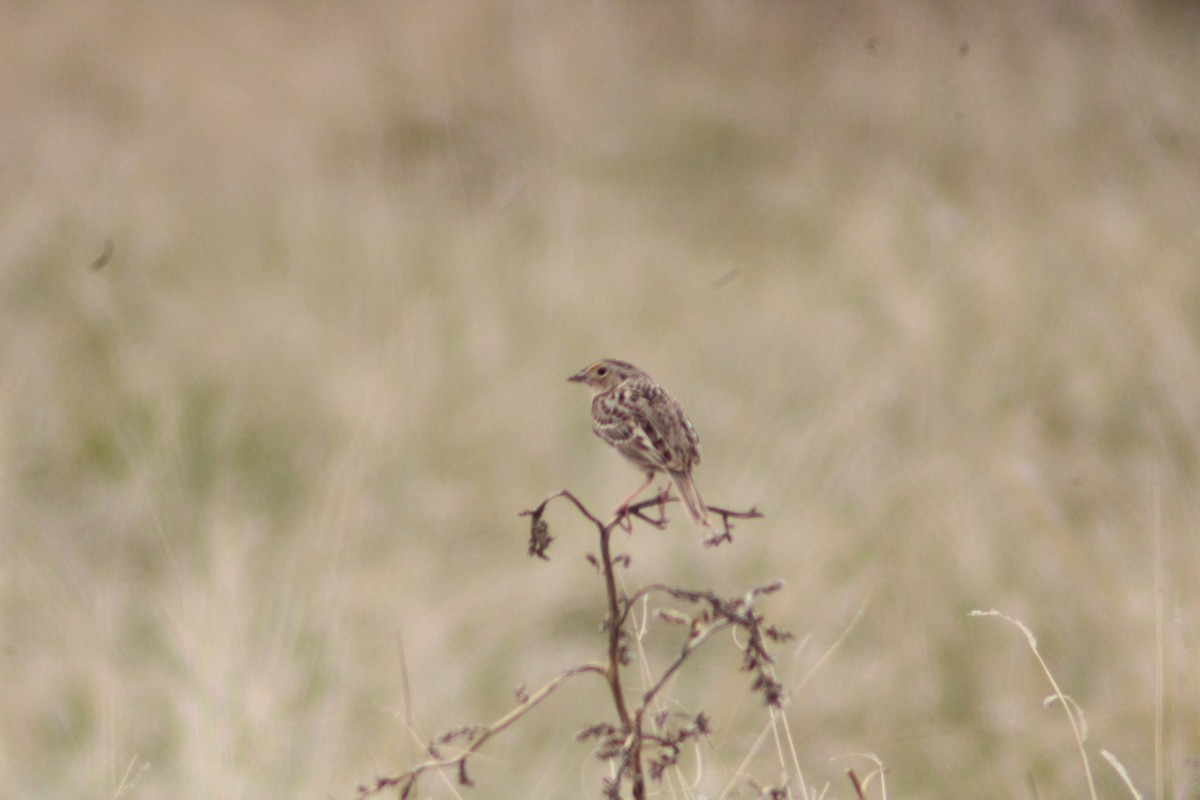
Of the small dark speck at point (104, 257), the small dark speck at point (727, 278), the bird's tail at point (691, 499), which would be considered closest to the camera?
the bird's tail at point (691, 499)

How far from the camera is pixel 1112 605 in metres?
2.83

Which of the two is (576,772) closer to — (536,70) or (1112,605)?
(1112,605)

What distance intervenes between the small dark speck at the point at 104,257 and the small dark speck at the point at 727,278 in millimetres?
2543

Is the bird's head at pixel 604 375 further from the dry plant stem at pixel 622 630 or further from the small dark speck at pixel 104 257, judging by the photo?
the small dark speck at pixel 104 257

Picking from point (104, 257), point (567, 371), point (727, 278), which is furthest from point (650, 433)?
point (104, 257)

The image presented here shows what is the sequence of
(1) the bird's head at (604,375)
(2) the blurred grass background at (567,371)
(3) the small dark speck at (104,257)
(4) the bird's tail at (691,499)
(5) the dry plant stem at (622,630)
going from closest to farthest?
1. (5) the dry plant stem at (622,630)
2. (4) the bird's tail at (691,499)
3. (1) the bird's head at (604,375)
4. (2) the blurred grass background at (567,371)
5. (3) the small dark speck at (104,257)

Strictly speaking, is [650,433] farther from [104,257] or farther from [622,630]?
[104,257]

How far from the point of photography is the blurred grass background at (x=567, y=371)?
2869 mm

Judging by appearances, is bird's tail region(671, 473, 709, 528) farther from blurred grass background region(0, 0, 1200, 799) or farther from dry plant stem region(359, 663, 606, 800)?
blurred grass background region(0, 0, 1200, 799)

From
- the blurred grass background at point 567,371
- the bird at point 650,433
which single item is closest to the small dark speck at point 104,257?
the blurred grass background at point 567,371

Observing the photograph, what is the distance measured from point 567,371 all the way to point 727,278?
1.06 meters

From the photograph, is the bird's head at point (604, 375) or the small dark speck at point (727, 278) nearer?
the bird's head at point (604, 375)

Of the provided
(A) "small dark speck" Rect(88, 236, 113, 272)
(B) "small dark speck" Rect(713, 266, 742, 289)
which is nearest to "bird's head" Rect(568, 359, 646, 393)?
(B) "small dark speck" Rect(713, 266, 742, 289)

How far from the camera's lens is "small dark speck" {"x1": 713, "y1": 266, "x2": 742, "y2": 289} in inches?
218
